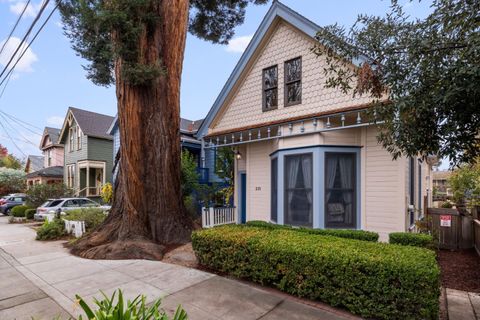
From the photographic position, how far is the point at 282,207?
8.45 m

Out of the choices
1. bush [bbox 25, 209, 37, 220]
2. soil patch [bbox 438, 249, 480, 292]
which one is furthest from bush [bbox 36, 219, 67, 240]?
soil patch [bbox 438, 249, 480, 292]

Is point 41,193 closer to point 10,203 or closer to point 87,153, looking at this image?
point 87,153

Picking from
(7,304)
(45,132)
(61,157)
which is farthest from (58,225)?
(45,132)

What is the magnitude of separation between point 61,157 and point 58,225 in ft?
71.9

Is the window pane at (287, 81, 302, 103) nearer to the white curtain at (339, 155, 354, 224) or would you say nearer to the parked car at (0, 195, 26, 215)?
the white curtain at (339, 155, 354, 224)

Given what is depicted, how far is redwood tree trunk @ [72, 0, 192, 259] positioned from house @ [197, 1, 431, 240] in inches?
107

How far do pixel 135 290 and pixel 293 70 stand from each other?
25.0ft

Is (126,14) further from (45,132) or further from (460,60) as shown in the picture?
(45,132)

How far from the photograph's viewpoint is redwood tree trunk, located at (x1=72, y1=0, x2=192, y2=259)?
7691 mm

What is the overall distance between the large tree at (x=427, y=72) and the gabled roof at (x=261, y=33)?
4.78 meters

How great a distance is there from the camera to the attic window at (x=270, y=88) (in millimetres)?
9570

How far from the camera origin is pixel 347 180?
7.62 m

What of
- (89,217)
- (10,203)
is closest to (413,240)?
(89,217)

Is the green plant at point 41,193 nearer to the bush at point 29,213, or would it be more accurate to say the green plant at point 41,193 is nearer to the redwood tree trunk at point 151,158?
the bush at point 29,213
